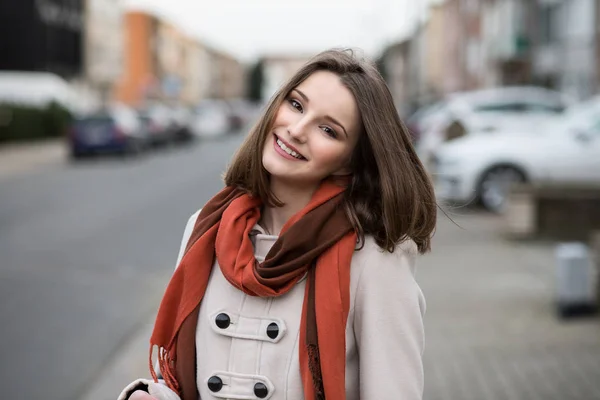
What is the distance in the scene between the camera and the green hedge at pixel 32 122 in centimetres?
Result: 3625

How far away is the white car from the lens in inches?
582

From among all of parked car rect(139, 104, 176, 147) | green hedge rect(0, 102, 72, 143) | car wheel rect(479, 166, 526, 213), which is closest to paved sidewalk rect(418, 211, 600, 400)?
car wheel rect(479, 166, 526, 213)

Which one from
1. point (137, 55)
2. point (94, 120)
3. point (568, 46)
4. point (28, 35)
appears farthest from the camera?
point (137, 55)

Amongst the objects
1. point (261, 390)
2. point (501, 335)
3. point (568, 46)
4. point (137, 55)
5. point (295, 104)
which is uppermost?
point (137, 55)

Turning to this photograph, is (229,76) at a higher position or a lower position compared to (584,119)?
higher

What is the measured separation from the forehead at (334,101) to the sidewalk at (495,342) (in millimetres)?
2752

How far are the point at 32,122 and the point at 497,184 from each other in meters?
27.9

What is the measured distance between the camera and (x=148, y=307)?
8.46 m

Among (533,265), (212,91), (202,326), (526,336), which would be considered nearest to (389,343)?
(202,326)

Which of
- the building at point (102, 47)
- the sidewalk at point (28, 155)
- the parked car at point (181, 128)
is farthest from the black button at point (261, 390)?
the building at point (102, 47)

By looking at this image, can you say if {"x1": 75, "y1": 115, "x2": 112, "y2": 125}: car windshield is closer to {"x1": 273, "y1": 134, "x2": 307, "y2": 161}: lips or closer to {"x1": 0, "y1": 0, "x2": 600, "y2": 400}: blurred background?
{"x1": 0, "y1": 0, "x2": 600, "y2": 400}: blurred background

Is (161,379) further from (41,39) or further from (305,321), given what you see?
(41,39)

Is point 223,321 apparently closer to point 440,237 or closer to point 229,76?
point 440,237

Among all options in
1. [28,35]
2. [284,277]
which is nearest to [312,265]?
[284,277]
